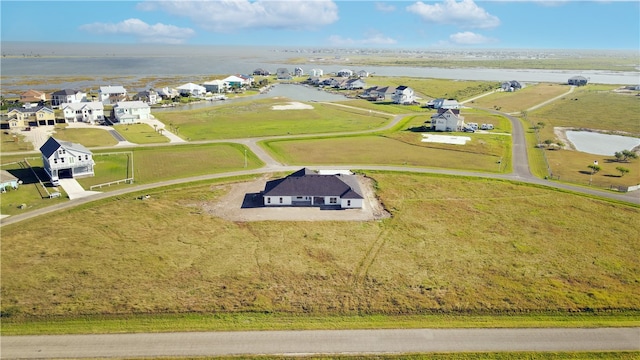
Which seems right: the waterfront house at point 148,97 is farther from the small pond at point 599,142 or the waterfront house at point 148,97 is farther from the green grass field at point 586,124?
the small pond at point 599,142

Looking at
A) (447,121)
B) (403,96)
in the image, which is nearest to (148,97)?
(403,96)

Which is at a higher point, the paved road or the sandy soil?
the sandy soil

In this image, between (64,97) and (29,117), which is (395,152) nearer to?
(29,117)

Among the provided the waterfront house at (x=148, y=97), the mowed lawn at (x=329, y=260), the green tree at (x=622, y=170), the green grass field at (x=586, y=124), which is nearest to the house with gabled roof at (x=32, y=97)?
the waterfront house at (x=148, y=97)

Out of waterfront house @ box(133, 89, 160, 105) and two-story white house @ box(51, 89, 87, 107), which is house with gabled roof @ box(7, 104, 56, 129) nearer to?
two-story white house @ box(51, 89, 87, 107)

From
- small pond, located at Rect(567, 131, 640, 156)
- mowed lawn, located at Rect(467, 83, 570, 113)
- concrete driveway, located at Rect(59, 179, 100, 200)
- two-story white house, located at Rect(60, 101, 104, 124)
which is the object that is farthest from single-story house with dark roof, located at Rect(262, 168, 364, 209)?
mowed lawn, located at Rect(467, 83, 570, 113)
